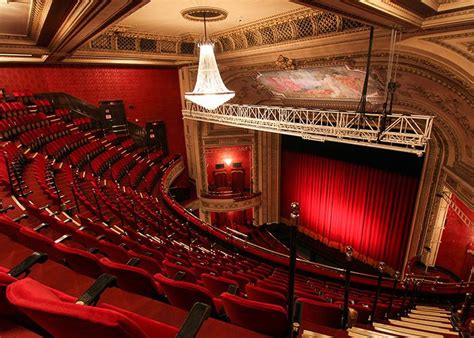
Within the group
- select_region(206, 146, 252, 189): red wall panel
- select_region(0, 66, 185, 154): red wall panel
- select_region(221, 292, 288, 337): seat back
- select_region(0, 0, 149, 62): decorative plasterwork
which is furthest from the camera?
select_region(206, 146, 252, 189): red wall panel

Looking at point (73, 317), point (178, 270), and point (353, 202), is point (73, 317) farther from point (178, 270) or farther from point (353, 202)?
point (353, 202)

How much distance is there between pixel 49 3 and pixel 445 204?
7390 mm

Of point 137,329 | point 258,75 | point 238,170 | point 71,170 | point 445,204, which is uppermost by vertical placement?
point 258,75

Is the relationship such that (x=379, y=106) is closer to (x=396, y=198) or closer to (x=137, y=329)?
(x=396, y=198)

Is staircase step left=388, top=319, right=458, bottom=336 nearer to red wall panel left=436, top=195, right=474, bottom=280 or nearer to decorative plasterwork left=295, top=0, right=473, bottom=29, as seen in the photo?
decorative plasterwork left=295, top=0, right=473, bottom=29

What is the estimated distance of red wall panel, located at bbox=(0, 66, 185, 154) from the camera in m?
8.40

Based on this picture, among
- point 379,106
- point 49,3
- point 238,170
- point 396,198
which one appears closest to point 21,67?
point 49,3

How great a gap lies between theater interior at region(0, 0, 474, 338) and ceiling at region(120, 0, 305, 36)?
57 mm

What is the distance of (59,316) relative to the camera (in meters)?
0.68

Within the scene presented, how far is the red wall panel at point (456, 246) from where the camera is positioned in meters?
5.77

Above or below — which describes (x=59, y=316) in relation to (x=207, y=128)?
above

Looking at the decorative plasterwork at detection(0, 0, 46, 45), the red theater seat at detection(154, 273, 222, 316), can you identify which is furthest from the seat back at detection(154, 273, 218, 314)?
the decorative plasterwork at detection(0, 0, 46, 45)

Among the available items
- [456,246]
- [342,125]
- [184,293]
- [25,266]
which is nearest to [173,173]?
[342,125]

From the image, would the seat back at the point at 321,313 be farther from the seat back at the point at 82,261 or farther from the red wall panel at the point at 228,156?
the red wall panel at the point at 228,156
